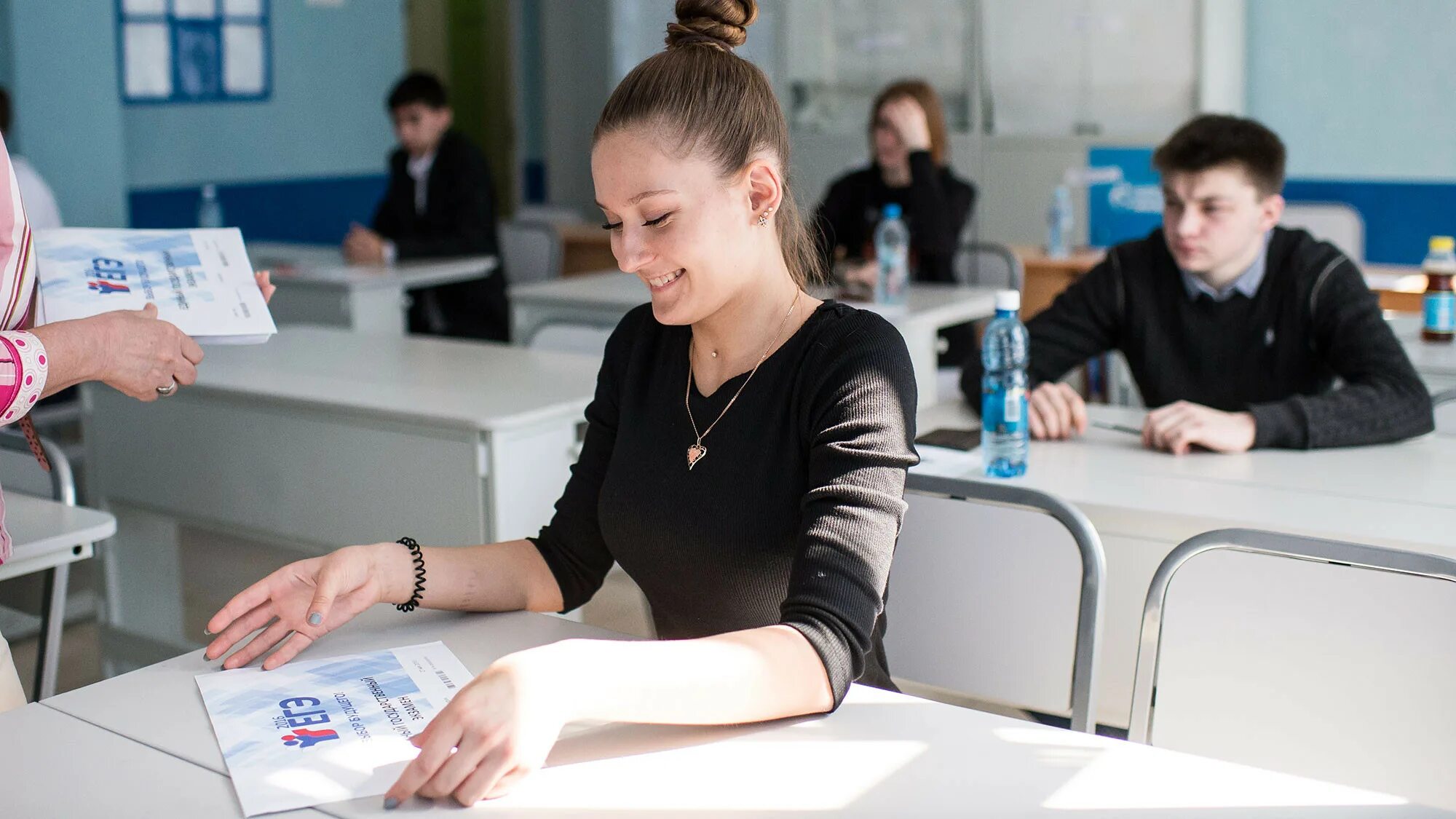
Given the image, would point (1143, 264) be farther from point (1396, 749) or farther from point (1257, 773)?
point (1257, 773)

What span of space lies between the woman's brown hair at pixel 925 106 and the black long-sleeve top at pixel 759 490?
317 cm

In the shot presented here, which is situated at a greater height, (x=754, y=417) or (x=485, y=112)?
(x=485, y=112)

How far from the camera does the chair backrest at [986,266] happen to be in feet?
14.4

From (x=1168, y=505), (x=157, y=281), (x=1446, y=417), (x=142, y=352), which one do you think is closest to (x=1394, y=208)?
(x=1446, y=417)

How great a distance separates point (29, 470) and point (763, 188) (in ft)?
4.96

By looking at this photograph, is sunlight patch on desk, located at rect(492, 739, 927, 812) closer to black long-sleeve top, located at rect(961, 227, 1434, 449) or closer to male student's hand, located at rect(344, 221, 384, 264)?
black long-sleeve top, located at rect(961, 227, 1434, 449)

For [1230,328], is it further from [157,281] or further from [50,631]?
[50,631]

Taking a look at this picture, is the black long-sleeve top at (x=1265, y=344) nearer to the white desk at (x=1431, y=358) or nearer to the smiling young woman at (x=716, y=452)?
the white desk at (x=1431, y=358)

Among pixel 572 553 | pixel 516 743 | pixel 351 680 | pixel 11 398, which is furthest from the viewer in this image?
pixel 572 553

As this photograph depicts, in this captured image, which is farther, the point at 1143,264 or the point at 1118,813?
the point at 1143,264

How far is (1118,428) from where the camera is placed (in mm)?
2377

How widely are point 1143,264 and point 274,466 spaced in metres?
1.75

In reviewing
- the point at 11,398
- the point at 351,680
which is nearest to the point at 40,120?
the point at 11,398

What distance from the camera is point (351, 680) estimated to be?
130 centimetres
